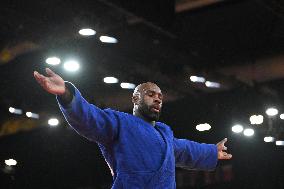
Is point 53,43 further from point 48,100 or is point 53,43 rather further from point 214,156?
point 214,156

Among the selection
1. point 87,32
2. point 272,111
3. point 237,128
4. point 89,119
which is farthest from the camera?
point 237,128

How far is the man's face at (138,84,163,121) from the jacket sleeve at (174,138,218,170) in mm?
408

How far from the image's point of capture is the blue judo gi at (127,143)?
10.7ft

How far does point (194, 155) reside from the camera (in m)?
4.16

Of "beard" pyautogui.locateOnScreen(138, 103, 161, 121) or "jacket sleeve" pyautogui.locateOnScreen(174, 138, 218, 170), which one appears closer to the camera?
"beard" pyautogui.locateOnScreen(138, 103, 161, 121)

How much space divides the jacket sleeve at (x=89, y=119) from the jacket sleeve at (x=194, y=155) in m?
0.71

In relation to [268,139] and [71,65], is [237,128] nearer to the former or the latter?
[268,139]

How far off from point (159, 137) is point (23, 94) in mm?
6997

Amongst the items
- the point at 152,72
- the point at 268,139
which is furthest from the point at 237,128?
the point at 152,72

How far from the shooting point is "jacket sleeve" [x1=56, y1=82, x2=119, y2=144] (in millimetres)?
3184

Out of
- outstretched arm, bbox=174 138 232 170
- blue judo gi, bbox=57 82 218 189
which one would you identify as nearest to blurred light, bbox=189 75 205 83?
outstretched arm, bbox=174 138 232 170

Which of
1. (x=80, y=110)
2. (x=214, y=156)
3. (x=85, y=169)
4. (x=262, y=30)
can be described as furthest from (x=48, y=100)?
(x=80, y=110)

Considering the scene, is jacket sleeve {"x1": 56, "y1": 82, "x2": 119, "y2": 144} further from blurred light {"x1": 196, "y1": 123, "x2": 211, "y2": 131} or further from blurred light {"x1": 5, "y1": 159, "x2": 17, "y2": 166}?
blurred light {"x1": 5, "y1": 159, "x2": 17, "y2": 166}

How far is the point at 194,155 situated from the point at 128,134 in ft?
2.82
